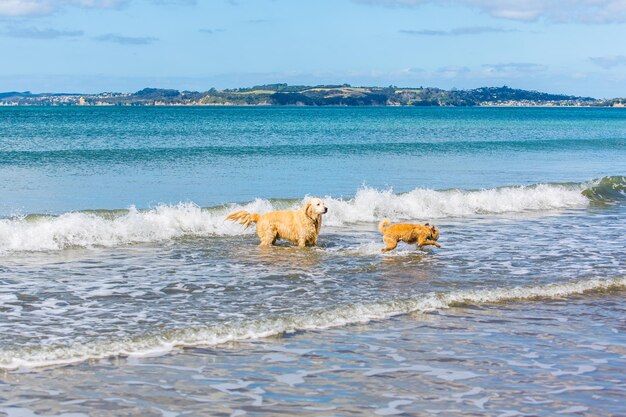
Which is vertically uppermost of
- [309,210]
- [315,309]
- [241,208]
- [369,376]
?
[309,210]

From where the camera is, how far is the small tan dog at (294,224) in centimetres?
1516

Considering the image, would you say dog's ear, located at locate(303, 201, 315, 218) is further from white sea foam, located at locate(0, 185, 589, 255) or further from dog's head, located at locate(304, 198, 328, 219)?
white sea foam, located at locate(0, 185, 589, 255)

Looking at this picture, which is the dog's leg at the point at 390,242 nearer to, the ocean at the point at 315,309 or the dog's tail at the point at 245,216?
the ocean at the point at 315,309

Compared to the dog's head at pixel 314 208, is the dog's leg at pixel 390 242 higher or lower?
lower

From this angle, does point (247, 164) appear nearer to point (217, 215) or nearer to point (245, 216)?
point (217, 215)

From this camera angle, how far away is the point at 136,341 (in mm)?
9008

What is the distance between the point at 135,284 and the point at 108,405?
4.93m

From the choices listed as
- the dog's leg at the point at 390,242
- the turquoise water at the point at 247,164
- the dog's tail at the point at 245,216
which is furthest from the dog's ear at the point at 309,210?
the turquoise water at the point at 247,164

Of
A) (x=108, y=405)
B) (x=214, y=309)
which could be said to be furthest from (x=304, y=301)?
(x=108, y=405)

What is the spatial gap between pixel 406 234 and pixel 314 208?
1643 mm

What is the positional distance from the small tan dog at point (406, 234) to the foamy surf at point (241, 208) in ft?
11.6

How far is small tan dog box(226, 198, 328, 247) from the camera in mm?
15156

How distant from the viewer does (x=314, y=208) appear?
49.4 ft

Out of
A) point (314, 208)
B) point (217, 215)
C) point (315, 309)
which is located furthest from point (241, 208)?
point (315, 309)
